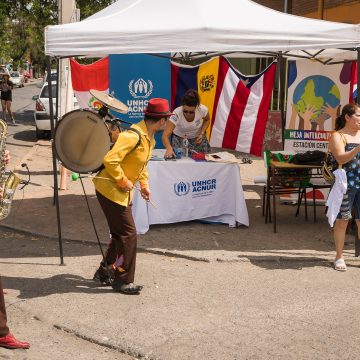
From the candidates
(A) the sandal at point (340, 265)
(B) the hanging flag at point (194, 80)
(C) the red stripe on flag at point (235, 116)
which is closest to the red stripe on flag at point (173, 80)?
(B) the hanging flag at point (194, 80)

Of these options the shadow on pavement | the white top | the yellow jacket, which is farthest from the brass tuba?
the white top

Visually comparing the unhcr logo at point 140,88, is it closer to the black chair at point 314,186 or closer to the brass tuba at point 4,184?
the black chair at point 314,186

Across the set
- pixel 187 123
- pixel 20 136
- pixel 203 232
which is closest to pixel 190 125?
pixel 187 123

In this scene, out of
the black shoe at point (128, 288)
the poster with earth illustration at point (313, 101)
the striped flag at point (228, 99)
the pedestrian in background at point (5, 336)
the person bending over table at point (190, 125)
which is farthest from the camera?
the striped flag at point (228, 99)

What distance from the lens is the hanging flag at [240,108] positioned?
1013cm

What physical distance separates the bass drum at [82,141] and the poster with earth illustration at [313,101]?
457cm

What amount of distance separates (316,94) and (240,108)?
1.59 m

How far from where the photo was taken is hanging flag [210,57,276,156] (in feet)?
33.2

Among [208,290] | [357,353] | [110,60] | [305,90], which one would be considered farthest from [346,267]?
[110,60]

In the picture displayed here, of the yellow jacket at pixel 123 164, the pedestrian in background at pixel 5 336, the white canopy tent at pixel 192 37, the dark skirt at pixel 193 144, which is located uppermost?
the white canopy tent at pixel 192 37

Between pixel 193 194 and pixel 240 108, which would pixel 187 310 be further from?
pixel 240 108

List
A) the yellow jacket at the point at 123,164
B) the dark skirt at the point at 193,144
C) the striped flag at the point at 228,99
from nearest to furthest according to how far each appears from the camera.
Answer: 1. the yellow jacket at the point at 123,164
2. the dark skirt at the point at 193,144
3. the striped flag at the point at 228,99

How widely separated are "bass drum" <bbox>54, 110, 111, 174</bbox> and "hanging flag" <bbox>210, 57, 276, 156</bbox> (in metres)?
5.06

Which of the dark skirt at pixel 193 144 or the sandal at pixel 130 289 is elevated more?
the dark skirt at pixel 193 144
